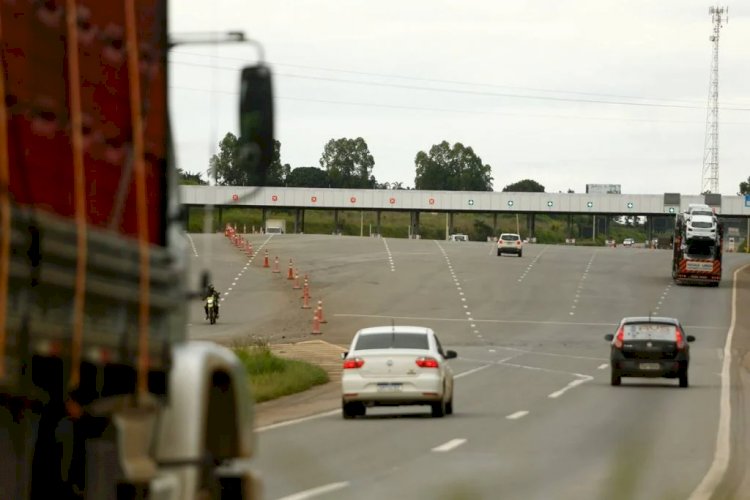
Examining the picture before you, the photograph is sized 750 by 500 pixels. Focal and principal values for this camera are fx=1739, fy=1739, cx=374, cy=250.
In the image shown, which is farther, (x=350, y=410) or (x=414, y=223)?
(x=414, y=223)

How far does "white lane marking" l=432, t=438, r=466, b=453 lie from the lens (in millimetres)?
21078

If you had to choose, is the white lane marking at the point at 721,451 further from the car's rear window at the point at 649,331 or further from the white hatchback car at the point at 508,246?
the white hatchback car at the point at 508,246

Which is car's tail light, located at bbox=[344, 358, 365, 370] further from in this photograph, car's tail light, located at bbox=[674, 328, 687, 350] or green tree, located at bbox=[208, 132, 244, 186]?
green tree, located at bbox=[208, 132, 244, 186]

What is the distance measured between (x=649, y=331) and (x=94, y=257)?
31645 millimetres

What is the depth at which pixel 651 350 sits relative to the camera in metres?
36.1

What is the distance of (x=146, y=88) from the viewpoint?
20.2ft

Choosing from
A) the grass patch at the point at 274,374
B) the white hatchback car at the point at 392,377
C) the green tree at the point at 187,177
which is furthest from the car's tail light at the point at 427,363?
the green tree at the point at 187,177

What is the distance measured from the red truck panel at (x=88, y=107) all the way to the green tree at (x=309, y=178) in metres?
167

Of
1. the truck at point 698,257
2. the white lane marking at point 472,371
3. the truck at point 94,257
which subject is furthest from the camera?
the truck at point 698,257

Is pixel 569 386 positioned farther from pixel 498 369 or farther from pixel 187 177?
pixel 187 177

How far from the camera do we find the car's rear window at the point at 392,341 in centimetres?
2739

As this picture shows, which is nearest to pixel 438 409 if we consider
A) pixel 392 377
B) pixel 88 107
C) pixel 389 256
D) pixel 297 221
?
pixel 392 377

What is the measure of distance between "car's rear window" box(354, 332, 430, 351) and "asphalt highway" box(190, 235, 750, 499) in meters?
1.17

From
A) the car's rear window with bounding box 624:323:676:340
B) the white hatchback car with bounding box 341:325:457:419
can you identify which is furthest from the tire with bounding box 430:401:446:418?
the car's rear window with bounding box 624:323:676:340
